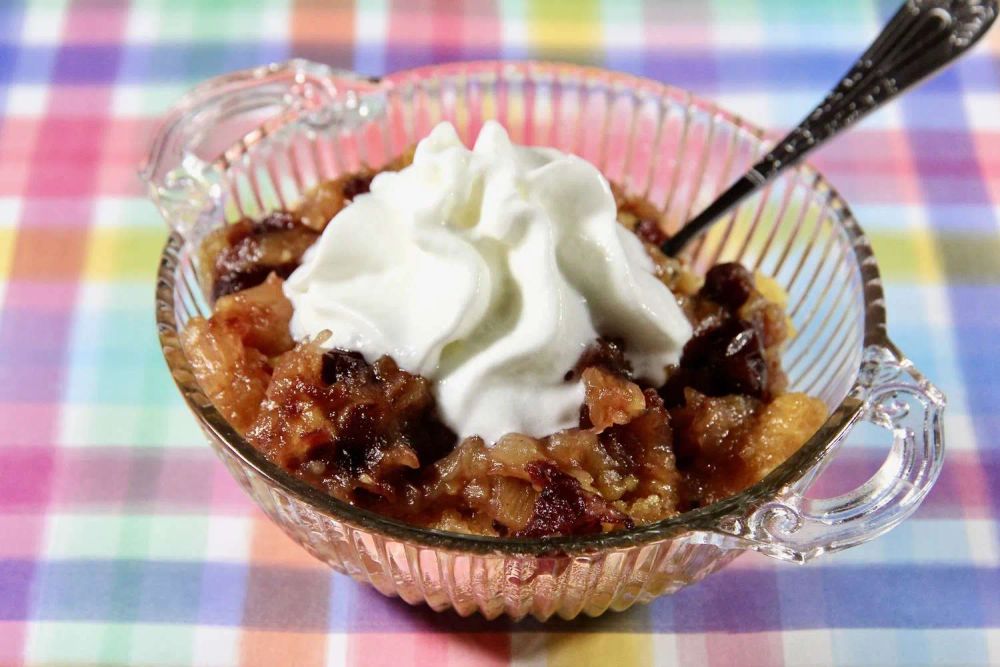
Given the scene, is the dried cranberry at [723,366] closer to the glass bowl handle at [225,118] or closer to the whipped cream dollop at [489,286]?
the whipped cream dollop at [489,286]

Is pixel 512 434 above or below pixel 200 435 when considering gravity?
above

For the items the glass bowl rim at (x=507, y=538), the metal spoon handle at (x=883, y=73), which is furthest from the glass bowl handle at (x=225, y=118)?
the metal spoon handle at (x=883, y=73)

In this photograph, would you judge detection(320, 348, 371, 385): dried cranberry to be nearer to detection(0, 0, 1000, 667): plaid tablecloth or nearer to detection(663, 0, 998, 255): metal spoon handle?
detection(0, 0, 1000, 667): plaid tablecloth

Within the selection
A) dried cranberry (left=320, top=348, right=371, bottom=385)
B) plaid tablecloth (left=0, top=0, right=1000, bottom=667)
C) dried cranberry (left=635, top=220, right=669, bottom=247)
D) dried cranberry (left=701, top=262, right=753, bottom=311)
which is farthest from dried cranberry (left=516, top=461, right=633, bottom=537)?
dried cranberry (left=635, top=220, right=669, bottom=247)

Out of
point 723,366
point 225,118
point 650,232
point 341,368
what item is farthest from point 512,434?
point 225,118

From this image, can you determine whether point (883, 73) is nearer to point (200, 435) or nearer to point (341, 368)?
point (341, 368)
